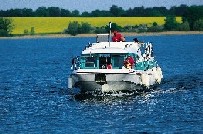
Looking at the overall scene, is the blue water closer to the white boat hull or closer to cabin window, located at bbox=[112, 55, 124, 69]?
the white boat hull

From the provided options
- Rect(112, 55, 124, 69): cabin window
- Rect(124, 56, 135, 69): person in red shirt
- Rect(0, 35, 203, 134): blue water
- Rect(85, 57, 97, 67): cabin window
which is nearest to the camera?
Rect(0, 35, 203, 134): blue water

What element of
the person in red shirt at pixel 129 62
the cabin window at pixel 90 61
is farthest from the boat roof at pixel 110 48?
the person in red shirt at pixel 129 62

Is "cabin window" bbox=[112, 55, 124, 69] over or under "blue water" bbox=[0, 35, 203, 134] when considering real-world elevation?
over

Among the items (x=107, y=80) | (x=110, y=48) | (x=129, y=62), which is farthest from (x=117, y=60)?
(x=107, y=80)

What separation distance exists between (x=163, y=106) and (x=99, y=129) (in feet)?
34.9

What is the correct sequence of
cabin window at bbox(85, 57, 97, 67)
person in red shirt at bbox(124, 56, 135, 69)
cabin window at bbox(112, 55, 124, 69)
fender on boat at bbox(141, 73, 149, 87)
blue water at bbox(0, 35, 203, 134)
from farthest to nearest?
cabin window at bbox(112, 55, 124, 69), cabin window at bbox(85, 57, 97, 67), fender on boat at bbox(141, 73, 149, 87), person in red shirt at bbox(124, 56, 135, 69), blue water at bbox(0, 35, 203, 134)

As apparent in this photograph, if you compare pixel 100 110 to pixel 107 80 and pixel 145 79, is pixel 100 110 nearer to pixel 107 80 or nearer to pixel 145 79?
pixel 107 80

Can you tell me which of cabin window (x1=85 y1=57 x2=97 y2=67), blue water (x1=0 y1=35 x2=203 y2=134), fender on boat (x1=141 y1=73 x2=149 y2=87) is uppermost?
cabin window (x1=85 y1=57 x2=97 y2=67)

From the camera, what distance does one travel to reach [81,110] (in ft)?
179

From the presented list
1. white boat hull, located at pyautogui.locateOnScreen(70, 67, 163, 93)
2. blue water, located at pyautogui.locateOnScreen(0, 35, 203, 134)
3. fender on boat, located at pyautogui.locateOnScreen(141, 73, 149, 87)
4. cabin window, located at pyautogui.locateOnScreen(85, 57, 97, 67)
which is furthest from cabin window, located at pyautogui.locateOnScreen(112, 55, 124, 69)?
blue water, located at pyautogui.locateOnScreen(0, 35, 203, 134)

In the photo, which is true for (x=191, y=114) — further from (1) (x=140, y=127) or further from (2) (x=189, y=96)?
(2) (x=189, y=96)

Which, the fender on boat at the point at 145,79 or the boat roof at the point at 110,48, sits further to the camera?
the boat roof at the point at 110,48

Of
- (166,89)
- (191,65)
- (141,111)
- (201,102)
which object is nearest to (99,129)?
(141,111)

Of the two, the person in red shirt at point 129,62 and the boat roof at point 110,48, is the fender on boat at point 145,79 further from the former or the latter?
the boat roof at point 110,48
